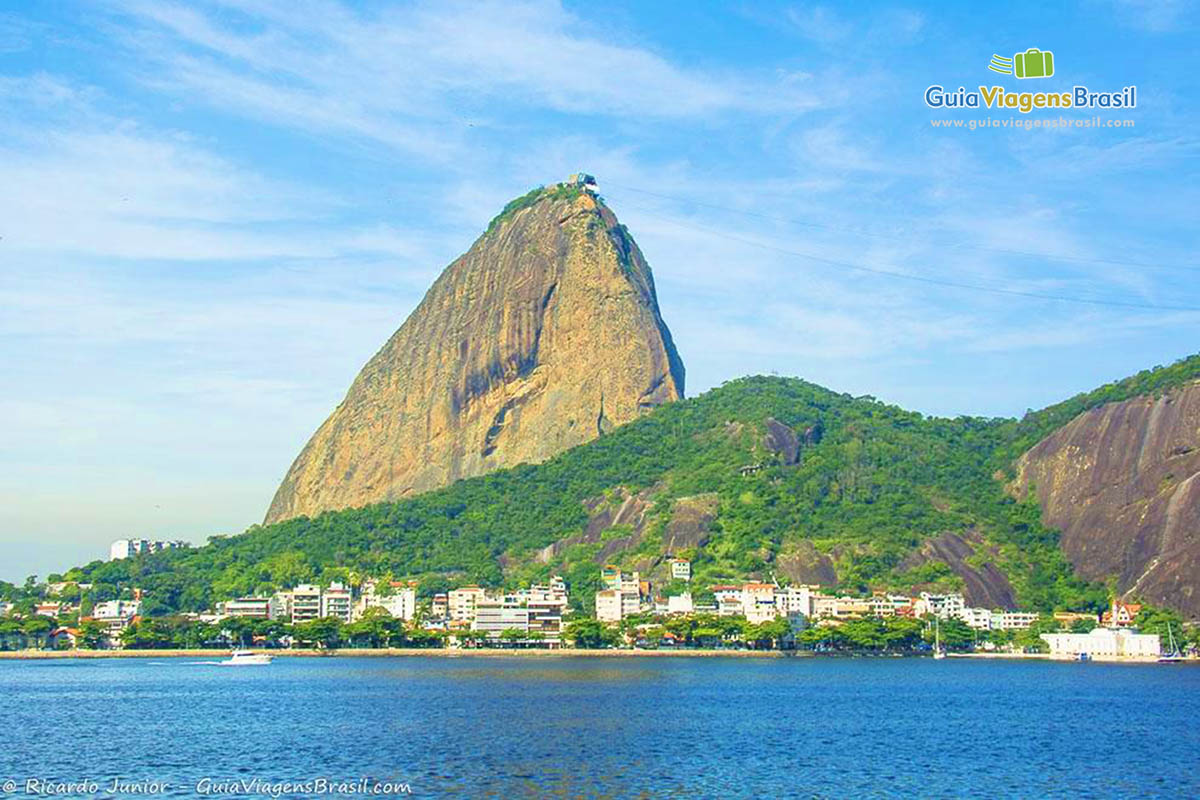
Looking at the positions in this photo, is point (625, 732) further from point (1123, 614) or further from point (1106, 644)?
point (1123, 614)

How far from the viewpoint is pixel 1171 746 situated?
5184 centimetres

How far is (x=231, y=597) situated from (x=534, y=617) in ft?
135

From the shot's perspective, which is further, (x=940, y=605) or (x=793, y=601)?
(x=793, y=601)


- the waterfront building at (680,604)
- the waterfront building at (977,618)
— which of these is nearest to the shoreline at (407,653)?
the waterfront building at (680,604)

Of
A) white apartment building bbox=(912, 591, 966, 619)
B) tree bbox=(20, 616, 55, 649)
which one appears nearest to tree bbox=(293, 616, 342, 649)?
tree bbox=(20, 616, 55, 649)

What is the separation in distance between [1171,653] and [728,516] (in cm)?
5166

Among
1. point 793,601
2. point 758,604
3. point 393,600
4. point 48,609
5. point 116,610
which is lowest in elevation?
point 758,604

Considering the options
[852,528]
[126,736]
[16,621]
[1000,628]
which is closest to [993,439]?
[852,528]

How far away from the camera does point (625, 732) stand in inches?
2121

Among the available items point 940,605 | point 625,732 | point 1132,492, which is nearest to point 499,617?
point 940,605

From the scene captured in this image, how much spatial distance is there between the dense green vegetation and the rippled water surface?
167 feet

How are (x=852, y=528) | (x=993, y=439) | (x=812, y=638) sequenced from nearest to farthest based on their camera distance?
(x=812, y=638) < (x=852, y=528) < (x=993, y=439)

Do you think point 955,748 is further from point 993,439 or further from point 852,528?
point 993,439

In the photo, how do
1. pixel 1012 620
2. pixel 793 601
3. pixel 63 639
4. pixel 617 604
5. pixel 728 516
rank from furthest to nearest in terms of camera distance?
pixel 728 516, pixel 617 604, pixel 63 639, pixel 1012 620, pixel 793 601
